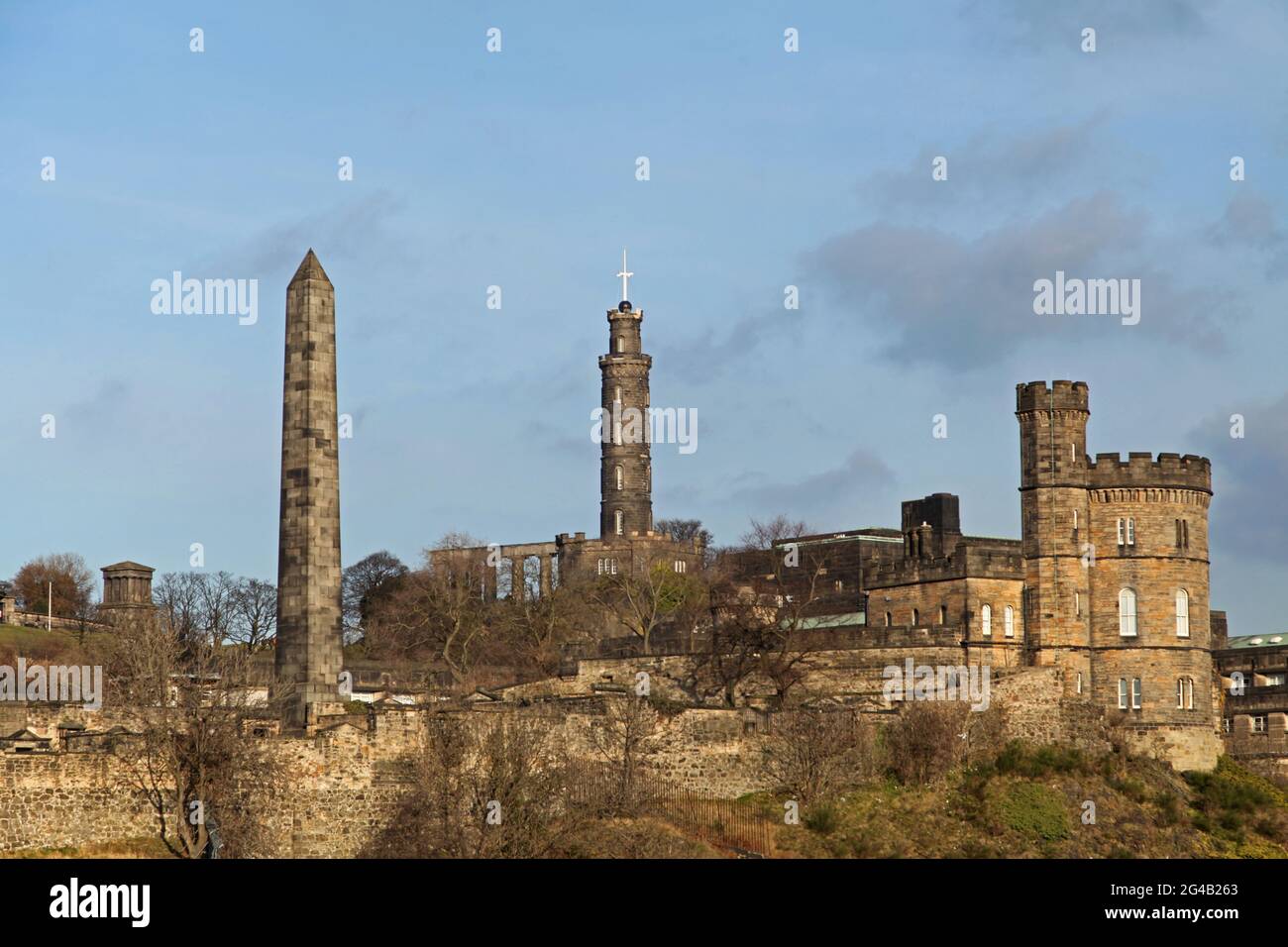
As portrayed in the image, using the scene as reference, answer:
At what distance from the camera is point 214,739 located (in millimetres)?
47438

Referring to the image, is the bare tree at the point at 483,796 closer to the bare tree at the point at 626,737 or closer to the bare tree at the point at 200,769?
the bare tree at the point at 626,737

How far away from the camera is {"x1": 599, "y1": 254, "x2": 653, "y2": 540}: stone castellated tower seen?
141 m

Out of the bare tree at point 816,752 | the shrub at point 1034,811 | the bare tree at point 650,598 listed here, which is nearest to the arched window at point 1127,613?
the shrub at point 1034,811

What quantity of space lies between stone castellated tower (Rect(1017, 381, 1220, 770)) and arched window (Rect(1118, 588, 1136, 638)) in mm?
31

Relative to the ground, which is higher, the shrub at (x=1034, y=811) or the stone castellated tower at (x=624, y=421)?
the stone castellated tower at (x=624, y=421)

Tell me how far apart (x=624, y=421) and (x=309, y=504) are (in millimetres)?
91162

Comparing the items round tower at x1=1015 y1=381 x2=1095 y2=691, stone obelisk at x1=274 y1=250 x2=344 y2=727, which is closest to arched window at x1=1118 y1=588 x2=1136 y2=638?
round tower at x1=1015 y1=381 x2=1095 y2=691

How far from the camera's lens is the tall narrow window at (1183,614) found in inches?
2726

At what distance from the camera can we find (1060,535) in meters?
69.3

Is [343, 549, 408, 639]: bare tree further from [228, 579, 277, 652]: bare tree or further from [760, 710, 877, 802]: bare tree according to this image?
[760, 710, 877, 802]: bare tree

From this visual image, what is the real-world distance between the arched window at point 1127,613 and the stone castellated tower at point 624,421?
72.3 metres

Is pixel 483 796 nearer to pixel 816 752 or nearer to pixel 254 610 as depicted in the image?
pixel 816 752

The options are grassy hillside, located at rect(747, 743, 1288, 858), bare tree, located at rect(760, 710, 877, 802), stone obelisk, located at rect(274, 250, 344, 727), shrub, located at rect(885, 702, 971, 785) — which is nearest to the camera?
stone obelisk, located at rect(274, 250, 344, 727)
